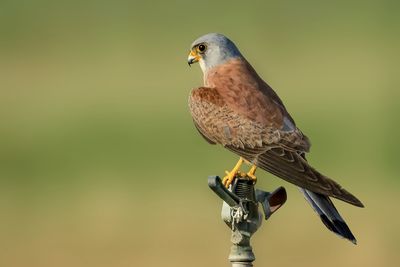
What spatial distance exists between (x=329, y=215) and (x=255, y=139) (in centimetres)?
108

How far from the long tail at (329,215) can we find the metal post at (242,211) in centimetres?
48

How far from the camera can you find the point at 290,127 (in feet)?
26.9

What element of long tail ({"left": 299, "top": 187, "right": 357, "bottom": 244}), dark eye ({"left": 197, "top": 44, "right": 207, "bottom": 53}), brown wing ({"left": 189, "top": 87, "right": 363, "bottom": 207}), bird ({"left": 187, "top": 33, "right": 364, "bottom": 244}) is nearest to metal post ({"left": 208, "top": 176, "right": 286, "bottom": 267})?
long tail ({"left": 299, "top": 187, "right": 357, "bottom": 244})

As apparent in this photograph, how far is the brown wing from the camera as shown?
769 centimetres

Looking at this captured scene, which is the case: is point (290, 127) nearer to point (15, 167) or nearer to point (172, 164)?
point (172, 164)

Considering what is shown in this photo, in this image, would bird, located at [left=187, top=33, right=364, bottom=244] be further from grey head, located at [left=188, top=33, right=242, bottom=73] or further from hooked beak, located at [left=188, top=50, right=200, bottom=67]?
hooked beak, located at [left=188, top=50, right=200, bottom=67]

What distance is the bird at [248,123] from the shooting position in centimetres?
786

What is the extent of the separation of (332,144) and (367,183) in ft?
5.94

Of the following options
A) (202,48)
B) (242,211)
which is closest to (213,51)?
(202,48)

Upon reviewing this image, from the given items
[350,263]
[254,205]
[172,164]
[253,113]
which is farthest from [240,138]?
[172,164]

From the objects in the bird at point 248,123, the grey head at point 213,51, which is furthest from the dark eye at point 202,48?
the bird at point 248,123

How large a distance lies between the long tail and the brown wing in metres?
0.08

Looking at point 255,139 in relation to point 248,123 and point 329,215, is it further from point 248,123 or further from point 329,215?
point 329,215

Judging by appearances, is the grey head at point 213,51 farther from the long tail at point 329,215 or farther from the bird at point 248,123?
the long tail at point 329,215
